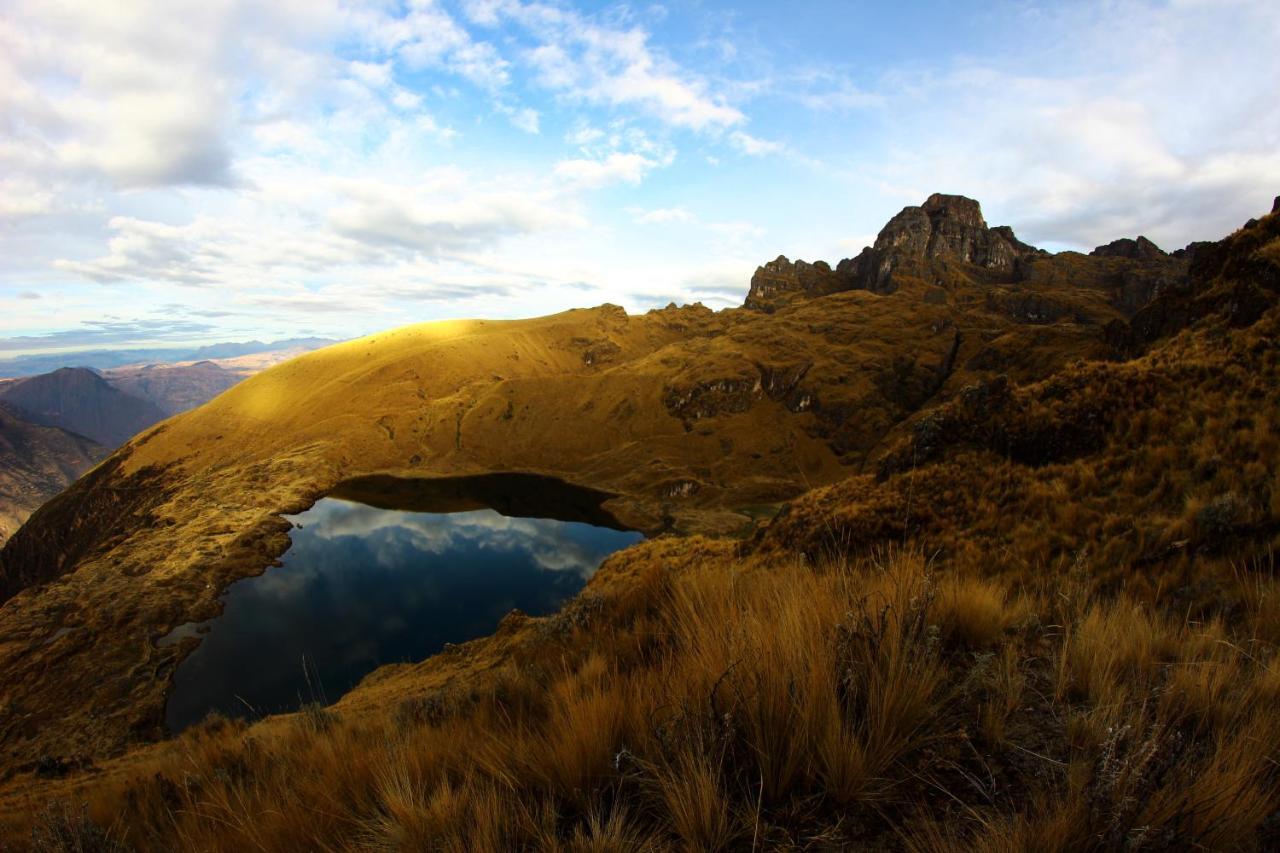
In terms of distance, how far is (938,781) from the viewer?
1.79m

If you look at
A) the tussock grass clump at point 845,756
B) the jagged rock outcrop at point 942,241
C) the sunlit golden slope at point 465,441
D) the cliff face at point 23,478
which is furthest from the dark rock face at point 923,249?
the cliff face at point 23,478

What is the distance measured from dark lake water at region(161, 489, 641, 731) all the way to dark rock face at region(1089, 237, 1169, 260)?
197722 mm

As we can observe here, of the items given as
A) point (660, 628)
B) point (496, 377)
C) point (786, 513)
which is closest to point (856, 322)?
point (496, 377)

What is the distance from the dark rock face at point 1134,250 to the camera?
159 meters

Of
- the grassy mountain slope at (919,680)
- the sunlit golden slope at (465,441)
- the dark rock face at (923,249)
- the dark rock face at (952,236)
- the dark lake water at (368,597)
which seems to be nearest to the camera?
the grassy mountain slope at (919,680)

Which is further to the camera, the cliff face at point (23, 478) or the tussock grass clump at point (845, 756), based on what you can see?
the cliff face at point (23, 478)

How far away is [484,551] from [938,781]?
6566 centimetres

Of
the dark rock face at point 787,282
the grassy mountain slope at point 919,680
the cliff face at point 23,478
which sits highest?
the dark rock face at point 787,282

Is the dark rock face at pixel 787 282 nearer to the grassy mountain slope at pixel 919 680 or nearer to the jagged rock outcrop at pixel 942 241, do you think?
the jagged rock outcrop at pixel 942 241

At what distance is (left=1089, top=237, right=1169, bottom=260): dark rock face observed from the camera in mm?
159000

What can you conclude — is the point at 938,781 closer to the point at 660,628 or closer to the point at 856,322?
the point at 660,628

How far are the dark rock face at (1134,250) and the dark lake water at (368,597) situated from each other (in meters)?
198

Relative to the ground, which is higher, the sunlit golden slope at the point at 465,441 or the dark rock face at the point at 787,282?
the dark rock face at the point at 787,282

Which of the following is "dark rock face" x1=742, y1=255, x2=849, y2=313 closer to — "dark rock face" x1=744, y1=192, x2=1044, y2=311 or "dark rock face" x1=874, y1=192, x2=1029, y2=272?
"dark rock face" x1=744, y1=192, x2=1044, y2=311
